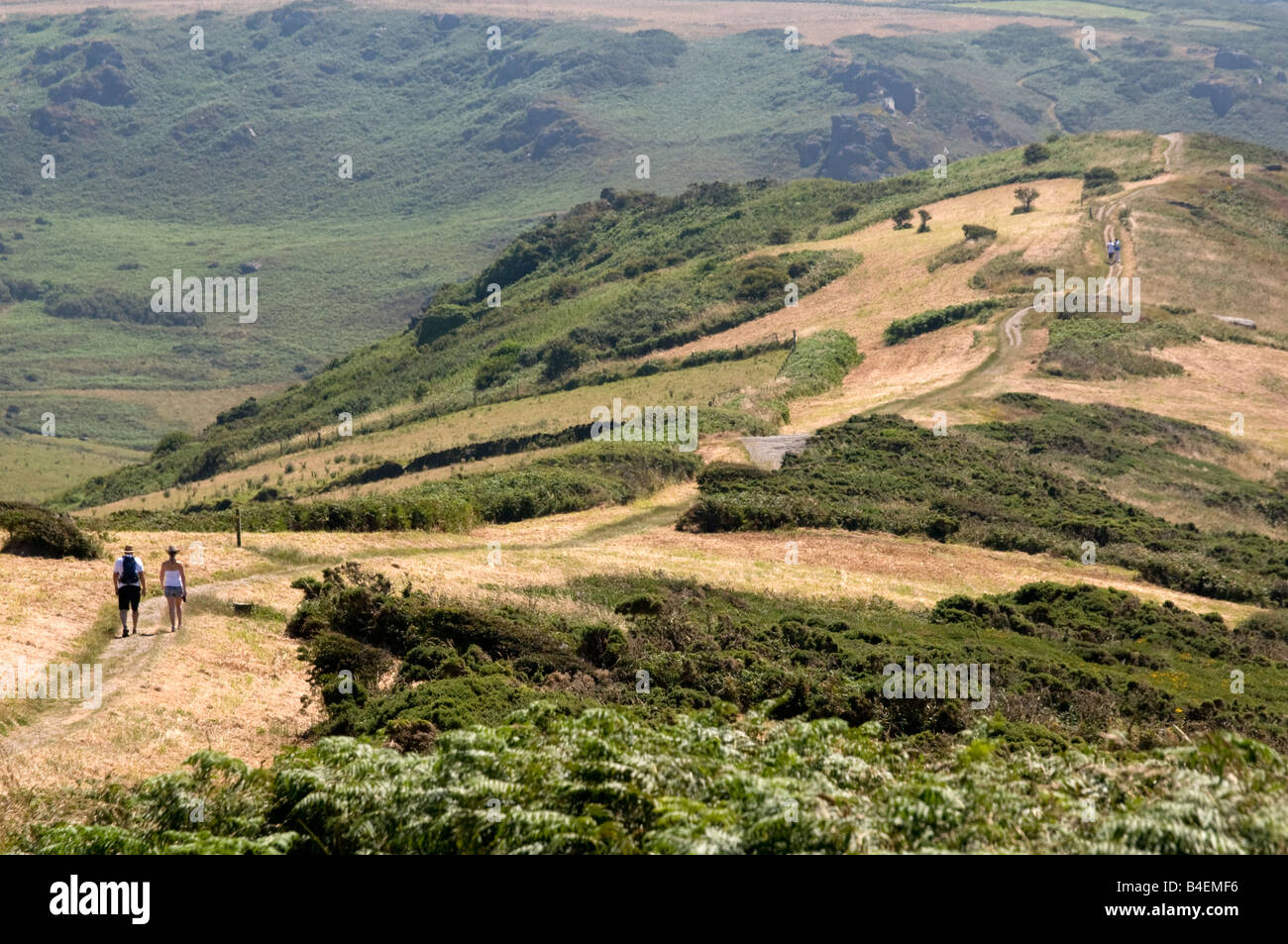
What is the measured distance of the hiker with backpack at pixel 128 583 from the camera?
68.6ft

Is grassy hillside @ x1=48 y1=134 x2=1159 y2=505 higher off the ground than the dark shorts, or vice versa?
grassy hillside @ x1=48 y1=134 x2=1159 y2=505

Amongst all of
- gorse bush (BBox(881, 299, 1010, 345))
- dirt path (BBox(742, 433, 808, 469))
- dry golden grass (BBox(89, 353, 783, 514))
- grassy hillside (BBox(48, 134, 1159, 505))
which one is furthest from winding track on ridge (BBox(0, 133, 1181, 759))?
gorse bush (BBox(881, 299, 1010, 345))

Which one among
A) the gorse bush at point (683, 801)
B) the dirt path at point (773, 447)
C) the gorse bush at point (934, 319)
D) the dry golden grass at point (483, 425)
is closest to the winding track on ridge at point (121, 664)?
the gorse bush at point (683, 801)

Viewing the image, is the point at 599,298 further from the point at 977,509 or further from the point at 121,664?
the point at 121,664

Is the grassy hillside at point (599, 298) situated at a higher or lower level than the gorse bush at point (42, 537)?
higher

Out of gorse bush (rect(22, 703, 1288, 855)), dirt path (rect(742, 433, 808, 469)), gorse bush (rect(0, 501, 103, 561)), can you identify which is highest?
dirt path (rect(742, 433, 808, 469))

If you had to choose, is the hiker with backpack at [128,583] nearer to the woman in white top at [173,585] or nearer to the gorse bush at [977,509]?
the woman in white top at [173,585]

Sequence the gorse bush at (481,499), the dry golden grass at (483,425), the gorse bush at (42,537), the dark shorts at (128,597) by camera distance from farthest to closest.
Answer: the dry golden grass at (483,425) → the gorse bush at (481,499) → the gorse bush at (42,537) → the dark shorts at (128,597)

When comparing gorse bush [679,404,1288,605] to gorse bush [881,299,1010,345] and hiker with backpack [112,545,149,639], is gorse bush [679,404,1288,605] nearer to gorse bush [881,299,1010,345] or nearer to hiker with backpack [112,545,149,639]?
hiker with backpack [112,545,149,639]

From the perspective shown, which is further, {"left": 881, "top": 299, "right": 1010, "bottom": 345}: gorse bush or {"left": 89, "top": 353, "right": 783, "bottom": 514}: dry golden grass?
{"left": 881, "top": 299, "right": 1010, "bottom": 345}: gorse bush

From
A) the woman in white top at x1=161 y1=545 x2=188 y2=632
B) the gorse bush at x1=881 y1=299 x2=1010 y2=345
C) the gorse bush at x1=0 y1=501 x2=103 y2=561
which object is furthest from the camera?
the gorse bush at x1=881 y1=299 x2=1010 y2=345

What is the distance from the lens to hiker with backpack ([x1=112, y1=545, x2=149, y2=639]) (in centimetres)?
2091

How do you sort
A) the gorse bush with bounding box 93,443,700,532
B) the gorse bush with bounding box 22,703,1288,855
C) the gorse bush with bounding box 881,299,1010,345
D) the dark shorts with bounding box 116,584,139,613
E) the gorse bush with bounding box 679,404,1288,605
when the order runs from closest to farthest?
the gorse bush with bounding box 22,703,1288,855
the dark shorts with bounding box 116,584,139,613
the gorse bush with bounding box 93,443,700,532
the gorse bush with bounding box 679,404,1288,605
the gorse bush with bounding box 881,299,1010,345

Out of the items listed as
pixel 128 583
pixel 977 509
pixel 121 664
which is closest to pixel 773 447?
pixel 977 509
